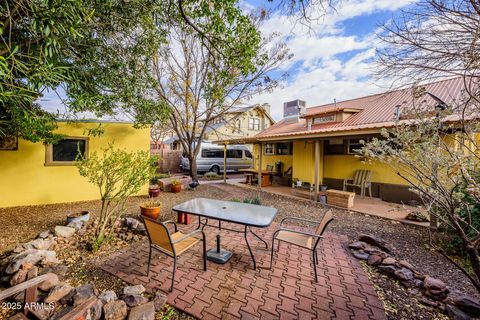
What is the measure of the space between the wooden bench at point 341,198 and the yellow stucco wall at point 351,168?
5.66ft

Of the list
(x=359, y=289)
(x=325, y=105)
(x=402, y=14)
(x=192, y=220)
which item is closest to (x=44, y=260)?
(x=192, y=220)

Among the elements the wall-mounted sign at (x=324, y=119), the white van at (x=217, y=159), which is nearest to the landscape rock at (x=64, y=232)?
the wall-mounted sign at (x=324, y=119)

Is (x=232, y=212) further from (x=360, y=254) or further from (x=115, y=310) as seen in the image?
(x=360, y=254)

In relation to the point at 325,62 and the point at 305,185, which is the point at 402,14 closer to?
the point at 325,62

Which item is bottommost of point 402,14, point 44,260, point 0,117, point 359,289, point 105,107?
point 359,289

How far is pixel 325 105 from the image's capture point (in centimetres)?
1395

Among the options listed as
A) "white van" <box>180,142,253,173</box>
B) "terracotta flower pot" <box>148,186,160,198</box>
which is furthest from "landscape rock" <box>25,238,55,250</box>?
"white van" <box>180,142,253,173</box>

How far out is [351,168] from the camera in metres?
8.92

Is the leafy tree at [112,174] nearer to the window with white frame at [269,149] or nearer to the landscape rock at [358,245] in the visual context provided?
the landscape rock at [358,245]

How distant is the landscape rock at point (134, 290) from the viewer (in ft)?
8.29

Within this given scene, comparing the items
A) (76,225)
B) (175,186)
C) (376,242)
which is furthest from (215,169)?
(376,242)

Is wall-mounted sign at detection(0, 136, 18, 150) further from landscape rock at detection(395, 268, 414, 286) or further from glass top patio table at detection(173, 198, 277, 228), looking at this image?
landscape rock at detection(395, 268, 414, 286)

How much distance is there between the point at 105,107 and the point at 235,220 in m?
4.53

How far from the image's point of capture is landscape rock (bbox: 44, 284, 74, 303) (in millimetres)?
2364
